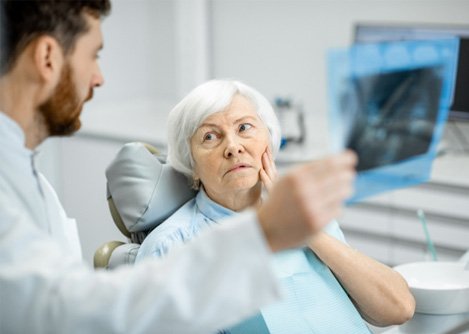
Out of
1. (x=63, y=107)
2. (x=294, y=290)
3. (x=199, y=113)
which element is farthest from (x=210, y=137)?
(x=63, y=107)

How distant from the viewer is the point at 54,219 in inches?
48.3

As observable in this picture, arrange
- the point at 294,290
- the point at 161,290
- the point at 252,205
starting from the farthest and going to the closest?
the point at 252,205 → the point at 294,290 → the point at 161,290

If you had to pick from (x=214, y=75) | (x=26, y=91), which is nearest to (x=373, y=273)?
(x=26, y=91)

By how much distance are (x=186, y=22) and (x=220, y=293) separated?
3.44m

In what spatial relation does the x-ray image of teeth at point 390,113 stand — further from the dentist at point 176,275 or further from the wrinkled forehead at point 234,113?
the dentist at point 176,275

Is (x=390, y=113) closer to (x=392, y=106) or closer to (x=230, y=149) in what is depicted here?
(x=392, y=106)

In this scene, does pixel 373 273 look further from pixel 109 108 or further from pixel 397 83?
pixel 109 108

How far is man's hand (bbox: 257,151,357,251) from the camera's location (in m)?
0.99

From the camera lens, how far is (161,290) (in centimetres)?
97

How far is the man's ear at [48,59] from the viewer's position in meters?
1.10

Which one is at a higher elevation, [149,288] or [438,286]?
[149,288]

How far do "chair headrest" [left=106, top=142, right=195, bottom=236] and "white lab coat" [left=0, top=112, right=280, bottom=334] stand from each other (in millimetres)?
879

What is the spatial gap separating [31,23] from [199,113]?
0.83 m

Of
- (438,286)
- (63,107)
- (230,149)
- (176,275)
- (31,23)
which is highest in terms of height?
(31,23)
